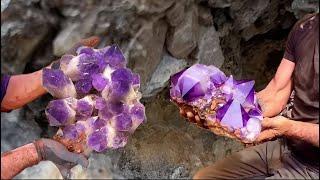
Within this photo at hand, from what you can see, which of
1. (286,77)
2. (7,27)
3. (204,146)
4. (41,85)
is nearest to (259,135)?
(286,77)

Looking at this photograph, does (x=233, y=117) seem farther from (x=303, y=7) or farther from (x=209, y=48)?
(x=303, y=7)

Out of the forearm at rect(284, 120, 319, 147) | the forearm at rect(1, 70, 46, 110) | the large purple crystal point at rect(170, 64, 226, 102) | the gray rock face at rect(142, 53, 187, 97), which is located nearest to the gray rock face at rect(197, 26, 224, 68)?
the gray rock face at rect(142, 53, 187, 97)

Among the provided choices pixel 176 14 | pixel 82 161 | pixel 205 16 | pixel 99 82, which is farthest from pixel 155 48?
pixel 82 161

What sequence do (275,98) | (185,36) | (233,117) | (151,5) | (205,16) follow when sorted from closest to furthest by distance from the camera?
(233,117)
(275,98)
(151,5)
(185,36)
(205,16)

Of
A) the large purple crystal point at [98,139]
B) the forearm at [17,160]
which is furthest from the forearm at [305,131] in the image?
the forearm at [17,160]

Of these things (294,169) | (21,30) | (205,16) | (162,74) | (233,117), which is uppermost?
(21,30)

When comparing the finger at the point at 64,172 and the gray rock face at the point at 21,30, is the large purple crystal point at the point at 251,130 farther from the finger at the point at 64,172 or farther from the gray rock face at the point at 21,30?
the gray rock face at the point at 21,30

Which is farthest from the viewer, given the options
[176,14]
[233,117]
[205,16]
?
[205,16]
